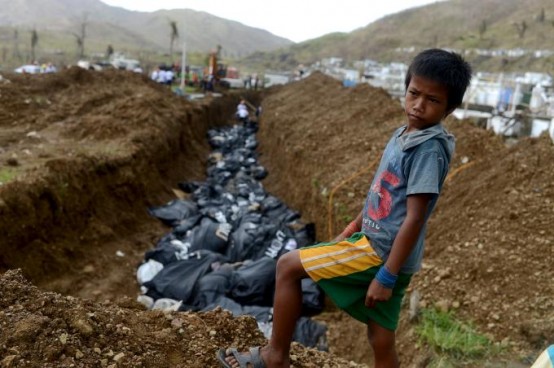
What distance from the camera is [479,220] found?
5.30 meters

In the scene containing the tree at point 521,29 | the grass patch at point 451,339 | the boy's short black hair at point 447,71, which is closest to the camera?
the boy's short black hair at point 447,71

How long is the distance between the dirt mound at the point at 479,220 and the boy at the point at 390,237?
6.54 feet

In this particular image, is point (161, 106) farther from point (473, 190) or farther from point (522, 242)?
point (522, 242)

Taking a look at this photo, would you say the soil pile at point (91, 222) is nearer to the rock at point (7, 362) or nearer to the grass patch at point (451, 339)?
the rock at point (7, 362)

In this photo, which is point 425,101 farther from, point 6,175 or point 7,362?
point 6,175

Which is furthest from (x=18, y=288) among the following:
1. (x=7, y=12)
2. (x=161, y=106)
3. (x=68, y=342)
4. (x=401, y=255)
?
(x=7, y=12)

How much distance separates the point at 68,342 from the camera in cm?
233

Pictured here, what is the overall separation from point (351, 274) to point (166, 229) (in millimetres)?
6637

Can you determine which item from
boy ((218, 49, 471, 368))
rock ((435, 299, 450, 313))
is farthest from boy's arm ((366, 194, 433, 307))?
rock ((435, 299, 450, 313))

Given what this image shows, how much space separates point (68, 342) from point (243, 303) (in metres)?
3.27

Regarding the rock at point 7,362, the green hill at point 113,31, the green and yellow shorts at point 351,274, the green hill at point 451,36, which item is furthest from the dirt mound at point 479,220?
the green hill at point 113,31

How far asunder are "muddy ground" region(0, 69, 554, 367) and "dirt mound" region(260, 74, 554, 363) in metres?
0.02

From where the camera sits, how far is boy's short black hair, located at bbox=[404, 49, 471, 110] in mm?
2029

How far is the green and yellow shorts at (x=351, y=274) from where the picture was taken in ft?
7.12
